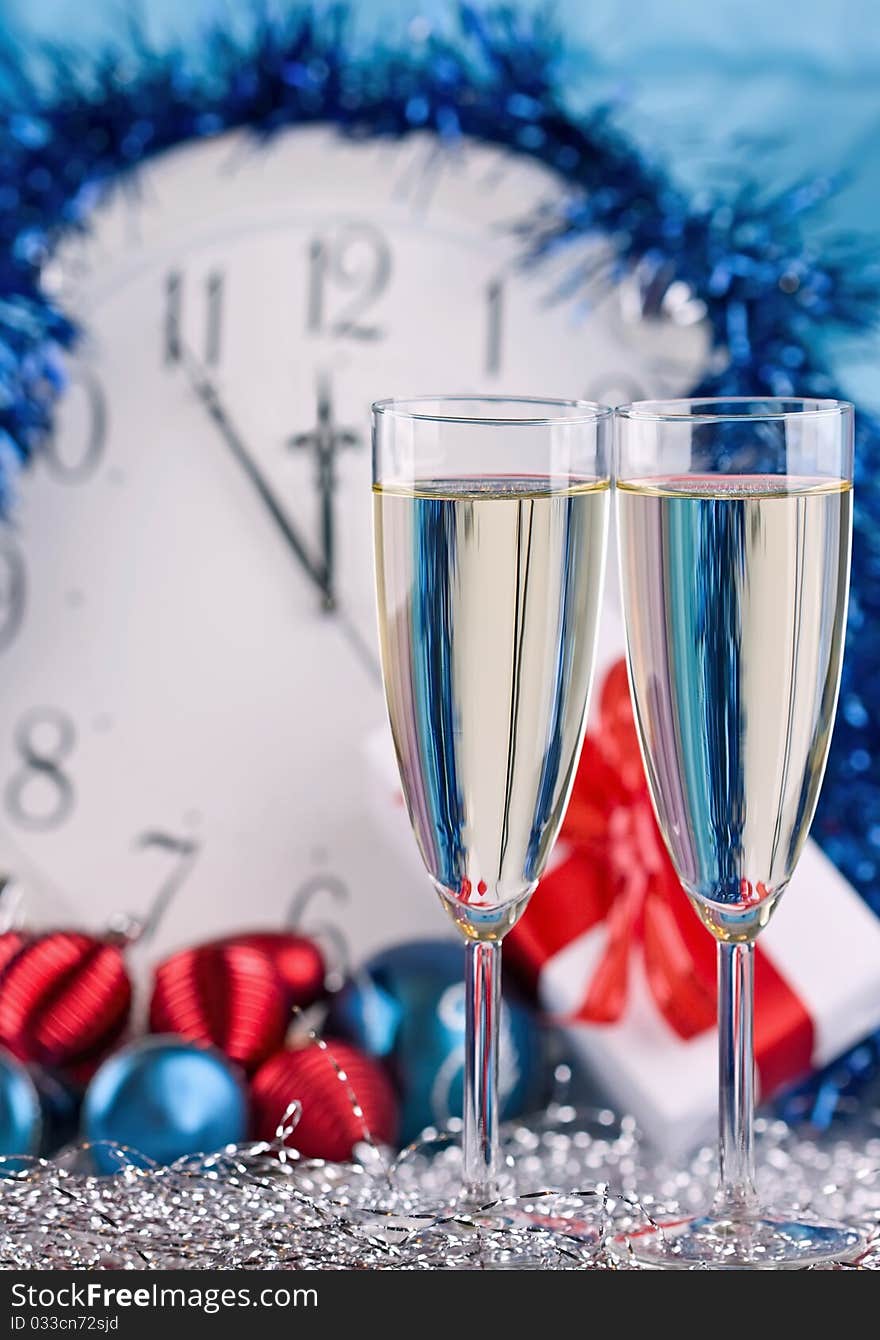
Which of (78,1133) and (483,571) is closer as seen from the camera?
(483,571)

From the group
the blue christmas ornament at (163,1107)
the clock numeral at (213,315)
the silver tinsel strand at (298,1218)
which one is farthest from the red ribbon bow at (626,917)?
the clock numeral at (213,315)

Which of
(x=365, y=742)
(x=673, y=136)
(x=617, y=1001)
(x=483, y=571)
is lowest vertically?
(x=617, y=1001)

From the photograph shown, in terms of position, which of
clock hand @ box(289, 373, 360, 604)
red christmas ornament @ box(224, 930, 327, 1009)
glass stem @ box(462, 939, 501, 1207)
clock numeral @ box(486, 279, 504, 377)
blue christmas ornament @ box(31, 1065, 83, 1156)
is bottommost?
blue christmas ornament @ box(31, 1065, 83, 1156)

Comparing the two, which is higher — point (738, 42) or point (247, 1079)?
point (738, 42)

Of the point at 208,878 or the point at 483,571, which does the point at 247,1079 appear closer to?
the point at 208,878

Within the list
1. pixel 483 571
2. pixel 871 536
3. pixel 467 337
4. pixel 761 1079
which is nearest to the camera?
pixel 483 571

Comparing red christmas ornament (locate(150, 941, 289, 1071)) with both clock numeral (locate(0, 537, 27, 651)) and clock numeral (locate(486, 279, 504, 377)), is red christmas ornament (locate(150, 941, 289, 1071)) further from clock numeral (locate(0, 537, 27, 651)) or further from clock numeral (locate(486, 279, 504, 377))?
clock numeral (locate(486, 279, 504, 377))

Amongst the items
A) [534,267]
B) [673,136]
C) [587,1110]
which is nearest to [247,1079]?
[587,1110]

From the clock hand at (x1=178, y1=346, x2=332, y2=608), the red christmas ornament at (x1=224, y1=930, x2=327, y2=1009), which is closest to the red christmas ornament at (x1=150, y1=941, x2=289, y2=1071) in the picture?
the red christmas ornament at (x1=224, y1=930, x2=327, y2=1009)
